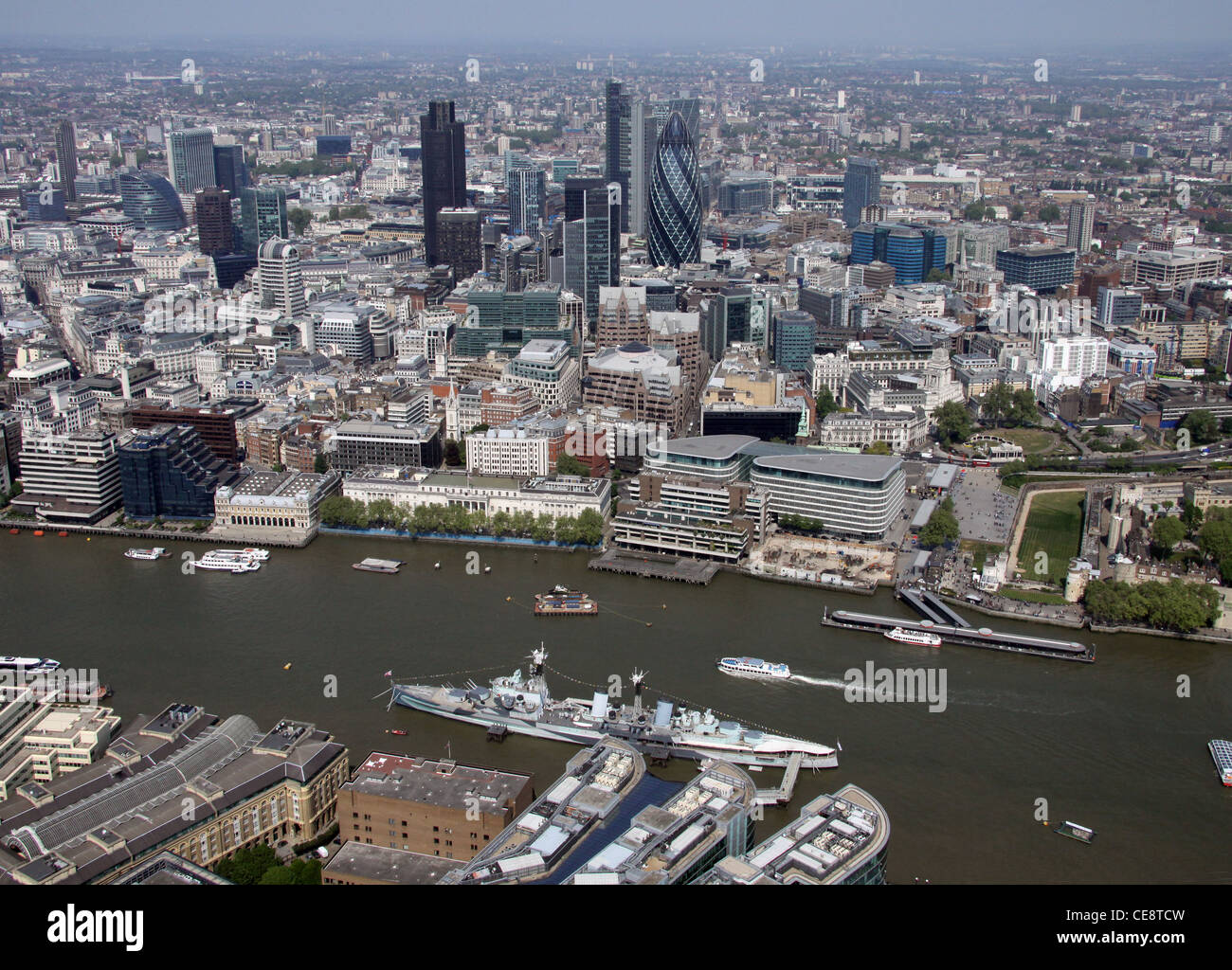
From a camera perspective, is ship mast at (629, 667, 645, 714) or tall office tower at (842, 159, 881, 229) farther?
tall office tower at (842, 159, 881, 229)

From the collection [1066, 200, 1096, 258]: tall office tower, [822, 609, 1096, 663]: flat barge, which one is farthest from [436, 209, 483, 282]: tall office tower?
[822, 609, 1096, 663]: flat barge

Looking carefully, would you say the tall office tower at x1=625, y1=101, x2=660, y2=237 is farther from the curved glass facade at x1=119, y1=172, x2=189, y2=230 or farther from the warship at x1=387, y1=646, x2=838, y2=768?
the warship at x1=387, y1=646, x2=838, y2=768

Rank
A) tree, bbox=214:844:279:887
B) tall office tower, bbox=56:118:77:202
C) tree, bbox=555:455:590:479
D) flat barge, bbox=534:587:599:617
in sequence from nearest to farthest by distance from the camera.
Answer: tree, bbox=214:844:279:887 → flat barge, bbox=534:587:599:617 → tree, bbox=555:455:590:479 → tall office tower, bbox=56:118:77:202

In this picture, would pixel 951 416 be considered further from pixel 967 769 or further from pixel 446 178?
pixel 446 178
